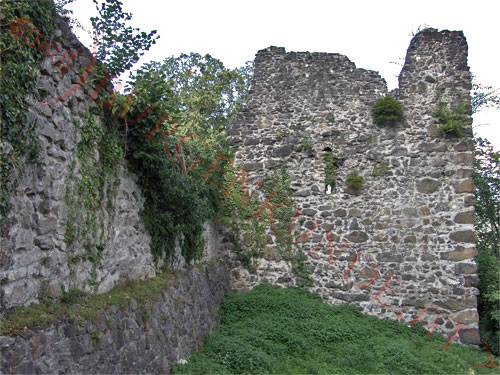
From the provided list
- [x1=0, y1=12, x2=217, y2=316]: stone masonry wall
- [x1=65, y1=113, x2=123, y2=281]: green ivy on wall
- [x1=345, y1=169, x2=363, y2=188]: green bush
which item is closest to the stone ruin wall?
[x1=345, y1=169, x2=363, y2=188]: green bush

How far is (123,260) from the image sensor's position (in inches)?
203

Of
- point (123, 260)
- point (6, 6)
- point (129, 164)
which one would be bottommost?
point (123, 260)

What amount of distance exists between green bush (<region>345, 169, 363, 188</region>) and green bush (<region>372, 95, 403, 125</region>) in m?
1.31

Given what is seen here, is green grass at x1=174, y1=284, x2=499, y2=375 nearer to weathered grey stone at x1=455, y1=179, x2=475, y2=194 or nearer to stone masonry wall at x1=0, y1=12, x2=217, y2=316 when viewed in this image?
stone masonry wall at x1=0, y1=12, x2=217, y2=316

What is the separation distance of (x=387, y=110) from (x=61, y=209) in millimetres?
7963

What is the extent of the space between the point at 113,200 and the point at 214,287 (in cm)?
411

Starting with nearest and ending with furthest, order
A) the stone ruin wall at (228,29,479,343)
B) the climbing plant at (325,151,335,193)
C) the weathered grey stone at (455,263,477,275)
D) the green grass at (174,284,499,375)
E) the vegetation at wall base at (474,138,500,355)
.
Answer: the green grass at (174,284,499,375) < the weathered grey stone at (455,263,477,275) < the stone ruin wall at (228,29,479,343) < the climbing plant at (325,151,335,193) < the vegetation at wall base at (474,138,500,355)

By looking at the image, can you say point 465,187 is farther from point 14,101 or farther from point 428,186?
point 14,101

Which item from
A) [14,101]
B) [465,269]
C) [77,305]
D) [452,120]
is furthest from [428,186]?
[14,101]

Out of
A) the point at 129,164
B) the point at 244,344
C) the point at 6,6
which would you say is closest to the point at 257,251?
the point at 244,344

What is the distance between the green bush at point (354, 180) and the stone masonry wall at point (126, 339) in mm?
4055

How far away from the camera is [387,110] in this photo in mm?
10000

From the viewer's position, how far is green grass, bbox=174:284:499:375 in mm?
6406

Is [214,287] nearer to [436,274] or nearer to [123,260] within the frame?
[123,260]
